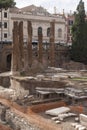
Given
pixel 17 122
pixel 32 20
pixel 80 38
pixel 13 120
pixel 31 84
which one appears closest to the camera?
pixel 17 122

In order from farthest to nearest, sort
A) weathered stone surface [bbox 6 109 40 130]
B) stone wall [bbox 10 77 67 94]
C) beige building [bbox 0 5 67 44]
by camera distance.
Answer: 1. beige building [bbox 0 5 67 44]
2. stone wall [bbox 10 77 67 94]
3. weathered stone surface [bbox 6 109 40 130]

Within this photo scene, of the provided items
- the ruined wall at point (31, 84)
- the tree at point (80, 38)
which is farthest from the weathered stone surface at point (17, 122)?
the tree at point (80, 38)

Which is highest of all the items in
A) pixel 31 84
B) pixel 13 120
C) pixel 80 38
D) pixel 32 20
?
pixel 32 20

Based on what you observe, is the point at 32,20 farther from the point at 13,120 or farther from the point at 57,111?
the point at 57,111

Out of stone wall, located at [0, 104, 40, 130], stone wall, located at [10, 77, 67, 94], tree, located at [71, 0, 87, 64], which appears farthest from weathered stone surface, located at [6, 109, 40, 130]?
tree, located at [71, 0, 87, 64]

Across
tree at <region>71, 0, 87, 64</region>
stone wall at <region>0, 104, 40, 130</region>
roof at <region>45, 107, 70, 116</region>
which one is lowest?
stone wall at <region>0, 104, 40, 130</region>

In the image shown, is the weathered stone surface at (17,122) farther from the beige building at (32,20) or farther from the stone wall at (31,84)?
the beige building at (32,20)

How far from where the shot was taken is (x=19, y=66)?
98.3 feet

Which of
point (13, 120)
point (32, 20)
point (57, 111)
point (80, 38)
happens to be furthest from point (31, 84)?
point (32, 20)

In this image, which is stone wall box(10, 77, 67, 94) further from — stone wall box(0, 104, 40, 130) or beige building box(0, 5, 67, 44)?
beige building box(0, 5, 67, 44)

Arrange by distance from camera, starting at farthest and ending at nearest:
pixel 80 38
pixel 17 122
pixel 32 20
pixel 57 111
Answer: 1. pixel 32 20
2. pixel 80 38
3. pixel 57 111
4. pixel 17 122

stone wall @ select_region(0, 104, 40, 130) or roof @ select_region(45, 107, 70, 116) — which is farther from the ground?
roof @ select_region(45, 107, 70, 116)

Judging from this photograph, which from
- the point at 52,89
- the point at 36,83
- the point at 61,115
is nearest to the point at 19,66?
the point at 36,83

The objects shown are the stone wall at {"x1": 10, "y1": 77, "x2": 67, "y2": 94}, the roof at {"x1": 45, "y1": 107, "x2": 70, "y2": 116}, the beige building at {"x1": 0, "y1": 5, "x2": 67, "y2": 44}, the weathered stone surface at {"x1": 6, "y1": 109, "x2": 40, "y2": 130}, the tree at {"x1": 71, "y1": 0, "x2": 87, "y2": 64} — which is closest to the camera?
the weathered stone surface at {"x1": 6, "y1": 109, "x2": 40, "y2": 130}
